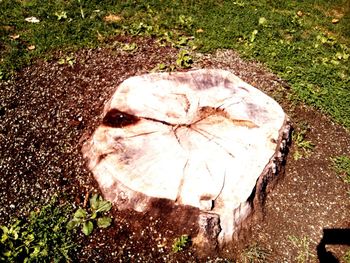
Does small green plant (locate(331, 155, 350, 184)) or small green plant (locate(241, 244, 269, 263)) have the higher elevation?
small green plant (locate(331, 155, 350, 184))

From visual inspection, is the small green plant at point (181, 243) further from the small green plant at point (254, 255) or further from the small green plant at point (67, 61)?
the small green plant at point (67, 61)

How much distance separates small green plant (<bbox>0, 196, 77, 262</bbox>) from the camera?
291 cm

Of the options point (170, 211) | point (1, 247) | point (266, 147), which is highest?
point (266, 147)

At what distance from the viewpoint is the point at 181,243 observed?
2973mm

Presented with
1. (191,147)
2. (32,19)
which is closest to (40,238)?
(191,147)

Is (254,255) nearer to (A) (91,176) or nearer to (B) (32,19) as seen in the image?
(A) (91,176)

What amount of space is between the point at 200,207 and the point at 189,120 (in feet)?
2.92

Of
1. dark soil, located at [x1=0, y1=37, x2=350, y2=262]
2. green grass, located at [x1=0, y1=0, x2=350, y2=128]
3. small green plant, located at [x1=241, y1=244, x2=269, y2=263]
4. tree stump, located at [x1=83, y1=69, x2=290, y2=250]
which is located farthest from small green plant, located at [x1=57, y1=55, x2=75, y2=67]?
small green plant, located at [x1=241, y1=244, x2=269, y2=263]

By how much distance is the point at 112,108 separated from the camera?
3.54 metres

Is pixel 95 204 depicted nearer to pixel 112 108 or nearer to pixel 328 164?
pixel 112 108

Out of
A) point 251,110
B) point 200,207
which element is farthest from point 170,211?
point 251,110

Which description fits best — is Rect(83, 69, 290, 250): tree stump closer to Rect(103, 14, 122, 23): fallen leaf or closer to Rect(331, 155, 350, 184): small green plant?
Rect(331, 155, 350, 184): small green plant

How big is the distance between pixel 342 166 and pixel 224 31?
293cm

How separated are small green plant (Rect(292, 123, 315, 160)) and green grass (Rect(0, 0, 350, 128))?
0.62 m
